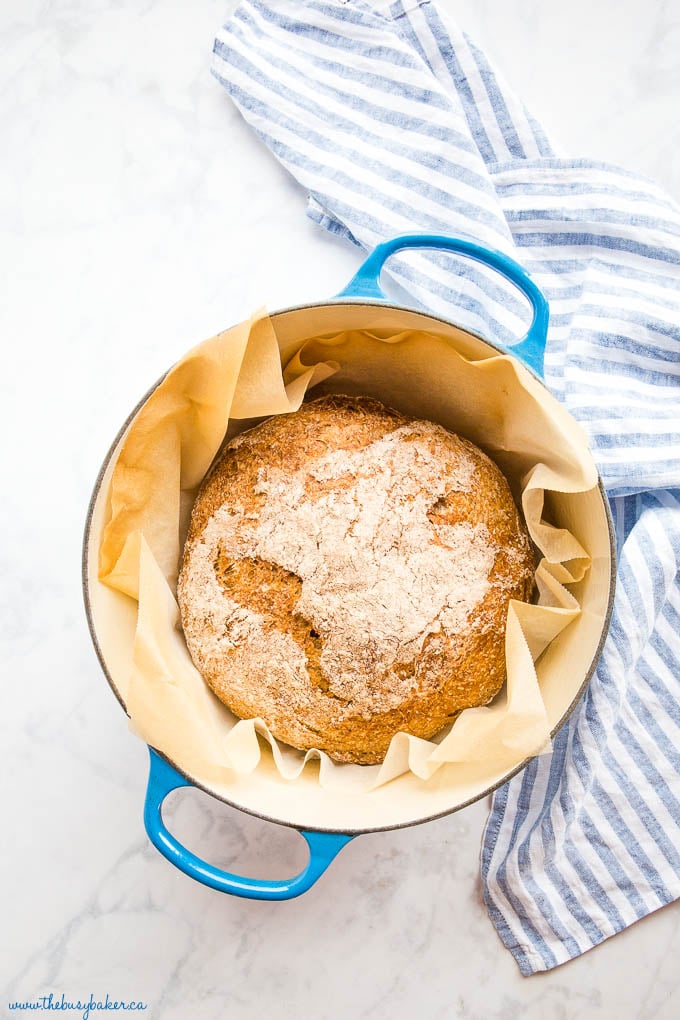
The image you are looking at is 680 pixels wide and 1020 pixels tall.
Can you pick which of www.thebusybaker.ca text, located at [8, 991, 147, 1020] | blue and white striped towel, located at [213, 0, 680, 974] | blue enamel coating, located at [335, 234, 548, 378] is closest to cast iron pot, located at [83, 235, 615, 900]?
blue enamel coating, located at [335, 234, 548, 378]

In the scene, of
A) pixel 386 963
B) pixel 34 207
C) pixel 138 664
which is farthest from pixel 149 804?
pixel 34 207

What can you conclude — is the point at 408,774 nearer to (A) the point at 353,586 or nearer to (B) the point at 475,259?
(A) the point at 353,586

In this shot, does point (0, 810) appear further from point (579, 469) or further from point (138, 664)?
point (579, 469)

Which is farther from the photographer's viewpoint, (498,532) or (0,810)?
(0,810)

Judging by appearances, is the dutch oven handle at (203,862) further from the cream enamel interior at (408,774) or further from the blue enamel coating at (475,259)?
the blue enamel coating at (475,259)

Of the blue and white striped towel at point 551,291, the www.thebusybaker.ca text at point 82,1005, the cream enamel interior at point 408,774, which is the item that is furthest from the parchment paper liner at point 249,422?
the www.thebusybaker.ca text at point 82,1005

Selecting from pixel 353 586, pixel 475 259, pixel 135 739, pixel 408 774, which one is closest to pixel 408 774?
pixel 408 774
